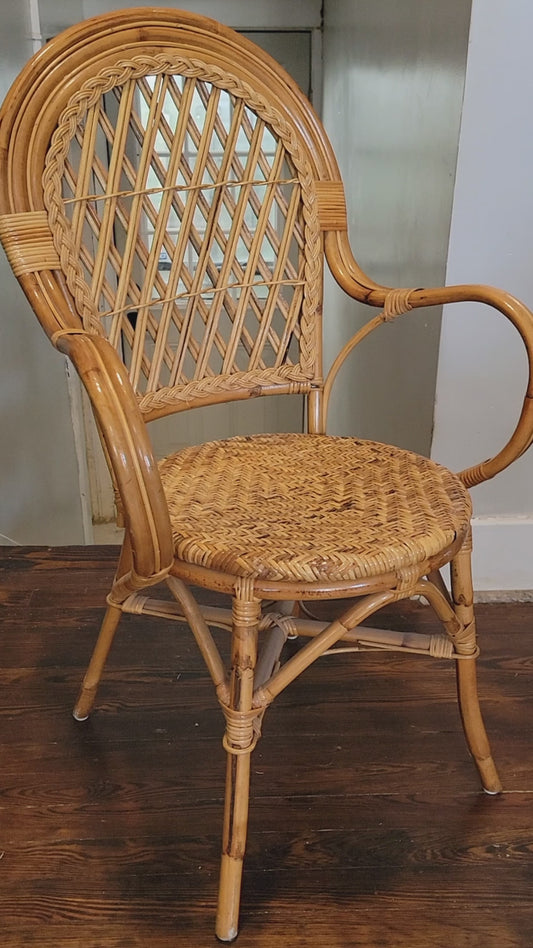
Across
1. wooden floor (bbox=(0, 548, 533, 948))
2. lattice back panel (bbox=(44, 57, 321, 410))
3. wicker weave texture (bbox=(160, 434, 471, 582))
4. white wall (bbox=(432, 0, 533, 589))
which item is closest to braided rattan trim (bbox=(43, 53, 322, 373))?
lattice back panel (bbox=(44, 57, 321, 410))

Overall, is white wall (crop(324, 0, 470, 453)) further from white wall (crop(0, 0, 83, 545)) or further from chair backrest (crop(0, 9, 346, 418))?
white wall (crop(0, 0, 83, 545))

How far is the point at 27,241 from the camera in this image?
34.2 inches

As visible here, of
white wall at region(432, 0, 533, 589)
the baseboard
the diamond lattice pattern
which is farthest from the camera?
the baseboard

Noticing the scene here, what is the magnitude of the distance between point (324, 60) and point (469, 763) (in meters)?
2.49

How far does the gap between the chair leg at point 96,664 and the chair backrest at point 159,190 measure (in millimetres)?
286

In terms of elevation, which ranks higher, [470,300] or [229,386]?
[470,300]

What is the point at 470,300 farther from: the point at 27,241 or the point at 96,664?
the point at 96,664

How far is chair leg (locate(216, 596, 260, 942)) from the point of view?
0.76 m

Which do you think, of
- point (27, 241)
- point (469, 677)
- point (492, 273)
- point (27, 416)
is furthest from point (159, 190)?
point (27, 416)

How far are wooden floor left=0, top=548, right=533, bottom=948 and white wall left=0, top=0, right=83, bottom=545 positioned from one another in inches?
27.8

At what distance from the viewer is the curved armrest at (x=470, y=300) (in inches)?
34.6

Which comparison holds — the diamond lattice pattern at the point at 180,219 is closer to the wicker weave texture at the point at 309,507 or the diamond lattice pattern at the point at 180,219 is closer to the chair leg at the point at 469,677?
the wicker weave texture at the point at 309,507

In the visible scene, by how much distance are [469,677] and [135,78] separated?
2.80 ft

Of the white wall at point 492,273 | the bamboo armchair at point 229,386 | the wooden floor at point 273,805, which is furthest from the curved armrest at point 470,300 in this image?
the wooden floor at point 273,805
